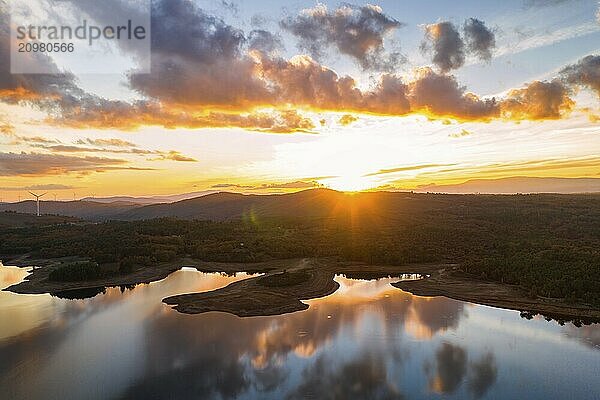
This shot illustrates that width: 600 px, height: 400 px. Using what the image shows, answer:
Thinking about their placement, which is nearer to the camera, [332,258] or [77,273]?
[77,273]

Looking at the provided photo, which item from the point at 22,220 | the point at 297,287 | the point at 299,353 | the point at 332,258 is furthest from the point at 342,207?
the point at 299,353

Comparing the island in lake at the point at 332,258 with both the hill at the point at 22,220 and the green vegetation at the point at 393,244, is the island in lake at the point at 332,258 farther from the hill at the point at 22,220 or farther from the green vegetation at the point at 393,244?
the hill at the point at 22,220

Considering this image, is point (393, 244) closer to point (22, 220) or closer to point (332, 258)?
point (332, 258)

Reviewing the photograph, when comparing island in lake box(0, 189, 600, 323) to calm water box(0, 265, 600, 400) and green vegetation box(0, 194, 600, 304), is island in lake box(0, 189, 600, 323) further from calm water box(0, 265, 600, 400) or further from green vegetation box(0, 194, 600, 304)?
calm water box(0, 265, 600, 400)

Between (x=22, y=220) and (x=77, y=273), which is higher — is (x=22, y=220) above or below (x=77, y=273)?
below

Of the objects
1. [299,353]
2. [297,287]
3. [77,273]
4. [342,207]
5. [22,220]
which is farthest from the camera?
[342,207]

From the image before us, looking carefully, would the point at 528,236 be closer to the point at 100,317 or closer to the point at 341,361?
the point at 341,361
